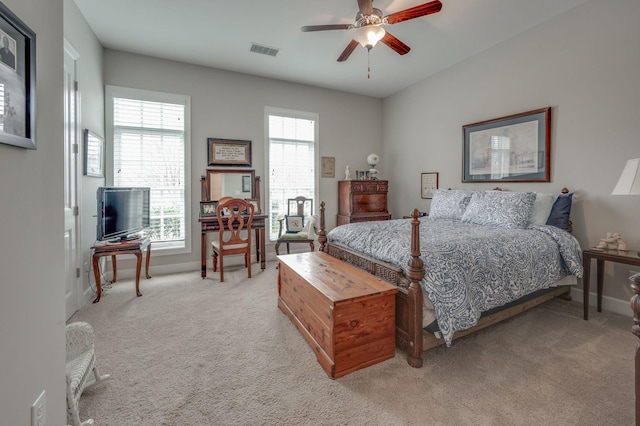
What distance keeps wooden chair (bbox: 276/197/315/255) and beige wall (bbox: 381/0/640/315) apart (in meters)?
2.49

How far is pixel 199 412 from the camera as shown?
5.02ft

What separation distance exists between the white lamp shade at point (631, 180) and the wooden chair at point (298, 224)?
11.1 ft

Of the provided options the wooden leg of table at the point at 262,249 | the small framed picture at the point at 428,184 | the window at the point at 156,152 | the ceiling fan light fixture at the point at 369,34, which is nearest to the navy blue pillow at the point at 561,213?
the small framed picture at the point at 428,184

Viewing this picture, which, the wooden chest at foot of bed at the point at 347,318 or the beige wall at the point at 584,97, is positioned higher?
the beige wall at the point at 584,97

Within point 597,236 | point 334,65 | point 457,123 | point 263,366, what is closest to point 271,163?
point 334,65

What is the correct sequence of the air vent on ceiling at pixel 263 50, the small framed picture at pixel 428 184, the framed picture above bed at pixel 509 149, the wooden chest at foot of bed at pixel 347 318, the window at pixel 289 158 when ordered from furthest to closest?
the window at pixel 289 158 < the small framed picture at pixel 428 184 < the air vent on ceiling at pixel 263 50 < the framed picture above bed at pixel 509 149 < the wooden chest at foot of bed at pixel 347 318

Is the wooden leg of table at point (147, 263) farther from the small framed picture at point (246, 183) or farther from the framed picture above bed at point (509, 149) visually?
the framed picture above bed at point (509, 149)

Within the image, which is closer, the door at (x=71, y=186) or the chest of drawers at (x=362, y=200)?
the door at (x=71, y=186)

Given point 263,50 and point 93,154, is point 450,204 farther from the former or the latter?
point 93,154

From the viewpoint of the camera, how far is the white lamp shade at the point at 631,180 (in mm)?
2232

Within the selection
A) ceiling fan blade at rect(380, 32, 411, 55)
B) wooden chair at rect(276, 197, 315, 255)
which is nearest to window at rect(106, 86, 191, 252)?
wooden chair at rect(276, 197, 315, 255)

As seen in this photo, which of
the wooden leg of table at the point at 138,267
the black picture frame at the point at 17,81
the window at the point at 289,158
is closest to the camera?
the black picture frame at the point at 17,81

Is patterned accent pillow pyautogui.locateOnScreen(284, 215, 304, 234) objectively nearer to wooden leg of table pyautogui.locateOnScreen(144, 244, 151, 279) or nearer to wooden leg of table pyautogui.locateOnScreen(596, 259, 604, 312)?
wooden leg of table pyautogui.locateOnScreen(144, 244, 151, 279)

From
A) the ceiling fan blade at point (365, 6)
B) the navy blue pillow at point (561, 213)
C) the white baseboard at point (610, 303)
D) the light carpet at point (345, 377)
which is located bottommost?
the light carpet at point (345, 377)
